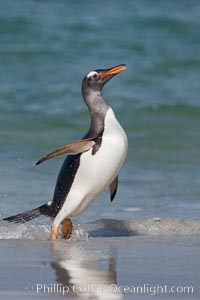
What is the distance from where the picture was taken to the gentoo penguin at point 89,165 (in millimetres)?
6281

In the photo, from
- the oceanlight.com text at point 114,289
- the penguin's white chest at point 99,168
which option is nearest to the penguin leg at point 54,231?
the penguin's white chest at point 99,168

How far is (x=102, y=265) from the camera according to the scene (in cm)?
511

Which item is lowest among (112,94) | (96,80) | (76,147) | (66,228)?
(112,94)

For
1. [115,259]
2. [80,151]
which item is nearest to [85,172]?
[80,151]

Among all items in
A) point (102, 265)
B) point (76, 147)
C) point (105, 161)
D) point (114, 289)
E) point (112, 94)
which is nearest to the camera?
point (114, 289)

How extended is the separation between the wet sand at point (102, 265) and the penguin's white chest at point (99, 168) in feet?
0.79

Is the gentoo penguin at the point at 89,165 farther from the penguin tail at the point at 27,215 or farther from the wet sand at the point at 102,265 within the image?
the wet sand at the point at 102,265

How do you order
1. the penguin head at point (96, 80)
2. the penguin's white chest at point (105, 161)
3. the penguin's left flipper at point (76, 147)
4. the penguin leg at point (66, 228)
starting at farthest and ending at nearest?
the penguin head at point (96, 80)
the penguin leg at point (66, 228)
the penguin's white chest at point (105, 161)
the penguin's left flipper at point (76, 147)

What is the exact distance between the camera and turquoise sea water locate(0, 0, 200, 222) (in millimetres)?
8273

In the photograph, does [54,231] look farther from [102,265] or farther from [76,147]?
[102,265]

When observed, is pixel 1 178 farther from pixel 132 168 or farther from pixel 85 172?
pixel 85 172

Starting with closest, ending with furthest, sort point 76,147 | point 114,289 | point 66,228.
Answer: point 114,289
point 76,147
point 66,228

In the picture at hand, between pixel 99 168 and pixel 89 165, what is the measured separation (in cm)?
7

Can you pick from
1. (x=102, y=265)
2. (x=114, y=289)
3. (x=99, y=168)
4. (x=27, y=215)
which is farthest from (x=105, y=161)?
(x=114, y=289)
